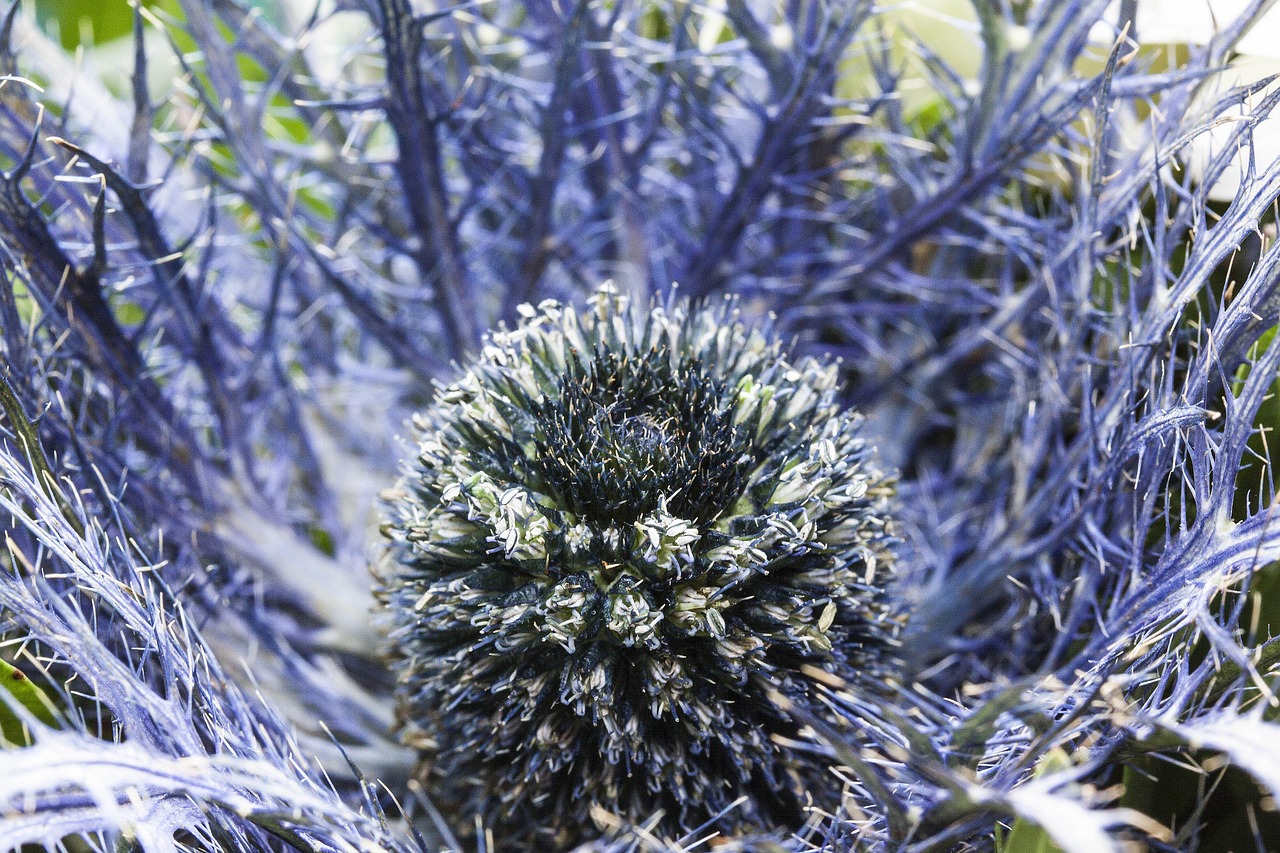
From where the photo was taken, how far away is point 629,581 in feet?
1.38

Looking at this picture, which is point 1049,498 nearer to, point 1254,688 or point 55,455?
point 1254,688

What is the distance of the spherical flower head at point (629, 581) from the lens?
42 centimetres

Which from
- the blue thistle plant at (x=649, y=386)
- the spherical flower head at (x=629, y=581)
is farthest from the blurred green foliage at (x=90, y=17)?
the spherical flower head at (x=629, y=581)

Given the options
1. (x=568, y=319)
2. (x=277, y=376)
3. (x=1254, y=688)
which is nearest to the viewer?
(x=1254, y=688)

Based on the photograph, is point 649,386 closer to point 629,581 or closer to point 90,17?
point 629,581

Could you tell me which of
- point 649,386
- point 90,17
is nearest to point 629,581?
point 649,386

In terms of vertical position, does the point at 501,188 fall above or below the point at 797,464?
above

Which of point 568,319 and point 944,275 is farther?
point 944,275

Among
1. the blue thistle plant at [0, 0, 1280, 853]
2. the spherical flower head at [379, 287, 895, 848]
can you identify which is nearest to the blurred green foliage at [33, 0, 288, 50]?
the blue thistle plant at [0, 0, 1280, 853]

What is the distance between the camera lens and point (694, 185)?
69 cm

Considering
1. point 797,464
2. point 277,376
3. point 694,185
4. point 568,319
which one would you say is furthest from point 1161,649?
point 277,376

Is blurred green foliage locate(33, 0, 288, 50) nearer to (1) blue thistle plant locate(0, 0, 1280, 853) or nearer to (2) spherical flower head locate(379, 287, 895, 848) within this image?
(1) blue thistle plant locate(0, 0, 1280, 853)

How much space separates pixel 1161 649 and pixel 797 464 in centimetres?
18

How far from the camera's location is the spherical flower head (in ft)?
1.39
